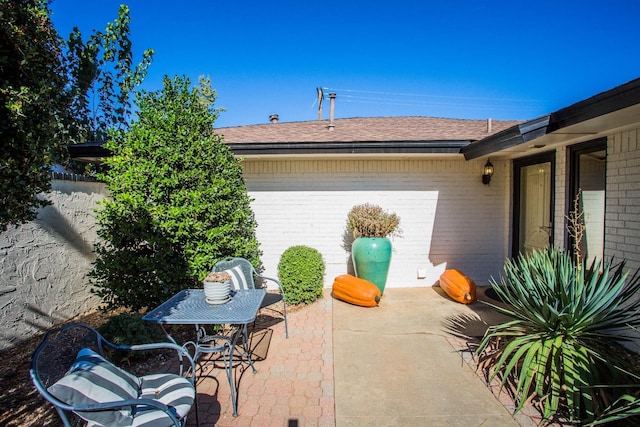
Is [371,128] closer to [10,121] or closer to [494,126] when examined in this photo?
[494,126]

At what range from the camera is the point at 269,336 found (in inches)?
172

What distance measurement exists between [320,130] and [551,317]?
5677 millimetres

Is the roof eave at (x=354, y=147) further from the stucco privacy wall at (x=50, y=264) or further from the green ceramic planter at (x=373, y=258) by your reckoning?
the stucco privacy wall at (x=50, y=264)

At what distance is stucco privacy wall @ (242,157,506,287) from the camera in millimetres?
6652

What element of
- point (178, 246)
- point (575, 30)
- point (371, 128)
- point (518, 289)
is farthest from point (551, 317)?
point (575, 30)

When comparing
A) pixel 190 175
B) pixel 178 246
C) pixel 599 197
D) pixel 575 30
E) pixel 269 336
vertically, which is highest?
pixel 575 30

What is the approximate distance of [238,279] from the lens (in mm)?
4184

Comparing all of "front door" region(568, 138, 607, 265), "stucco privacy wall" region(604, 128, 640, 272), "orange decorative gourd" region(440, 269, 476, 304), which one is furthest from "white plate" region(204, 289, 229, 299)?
"stucco privacy wall" region(604, 128, 640, 272)

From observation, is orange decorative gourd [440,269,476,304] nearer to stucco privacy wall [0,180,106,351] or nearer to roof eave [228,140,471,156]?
roof eave [228,140,471,156]

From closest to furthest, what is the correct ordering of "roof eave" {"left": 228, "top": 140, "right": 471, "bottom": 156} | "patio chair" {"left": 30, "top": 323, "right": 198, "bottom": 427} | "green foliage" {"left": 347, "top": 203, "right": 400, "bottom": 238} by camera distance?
"patio chair" {"left": 30, "top": 323, "right": 198, "bottom": 427}
"roof eave" {"left": 228, "top": 140, "right": 471, "bottom": 156}
"green foliage" {"left": 347, "top": 203, "right": 400, "bottom": 238}

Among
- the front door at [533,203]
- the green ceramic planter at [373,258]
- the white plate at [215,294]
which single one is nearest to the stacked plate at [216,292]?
the white plate at [215,294]

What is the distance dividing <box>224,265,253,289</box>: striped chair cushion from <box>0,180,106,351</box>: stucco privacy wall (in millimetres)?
2516

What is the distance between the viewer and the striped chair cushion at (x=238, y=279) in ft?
13.5

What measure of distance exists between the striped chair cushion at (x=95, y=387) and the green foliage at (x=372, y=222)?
4447 mm
